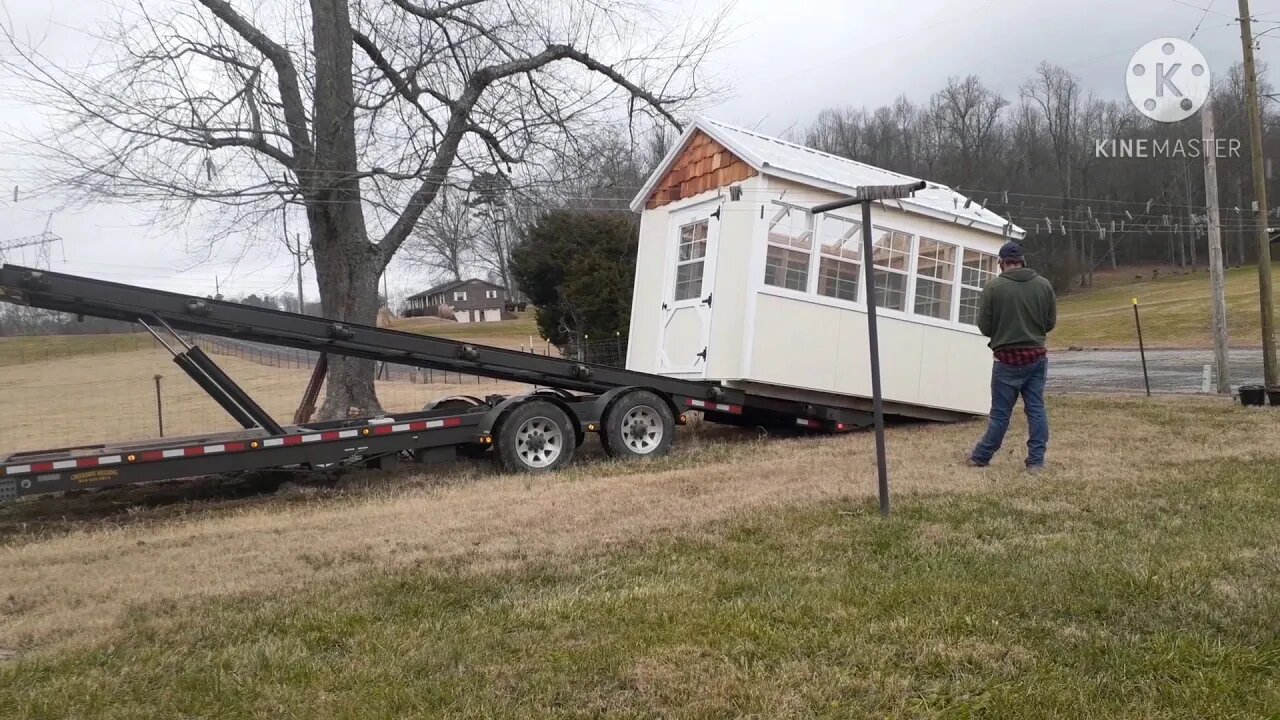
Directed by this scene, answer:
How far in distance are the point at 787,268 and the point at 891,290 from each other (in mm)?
1486

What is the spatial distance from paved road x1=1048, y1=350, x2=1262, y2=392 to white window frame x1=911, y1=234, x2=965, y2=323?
298 inches

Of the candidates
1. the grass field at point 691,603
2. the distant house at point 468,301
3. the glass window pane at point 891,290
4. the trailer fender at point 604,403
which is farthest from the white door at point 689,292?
the distant house at point 468,301

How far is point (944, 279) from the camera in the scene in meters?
10.5

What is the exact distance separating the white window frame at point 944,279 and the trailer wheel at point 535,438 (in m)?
4.48

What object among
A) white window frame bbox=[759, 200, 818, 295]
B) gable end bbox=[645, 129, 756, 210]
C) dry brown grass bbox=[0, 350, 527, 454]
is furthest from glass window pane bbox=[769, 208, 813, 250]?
dry brown grass bbox=[0, 350, 527, 454]

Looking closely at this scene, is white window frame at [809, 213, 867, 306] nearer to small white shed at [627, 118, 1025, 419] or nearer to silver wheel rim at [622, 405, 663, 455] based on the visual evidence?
small white shed at [627, 118, 1025, 419]

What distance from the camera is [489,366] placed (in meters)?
8.52

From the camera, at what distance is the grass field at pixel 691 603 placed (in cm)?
301

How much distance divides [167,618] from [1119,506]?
5.36m

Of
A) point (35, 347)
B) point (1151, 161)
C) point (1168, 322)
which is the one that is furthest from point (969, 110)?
point (35, 347)

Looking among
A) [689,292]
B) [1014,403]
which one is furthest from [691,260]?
[1014,403]

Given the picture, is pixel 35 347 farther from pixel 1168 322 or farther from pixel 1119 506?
pixel 1168 322

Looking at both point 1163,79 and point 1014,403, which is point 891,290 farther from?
point 1163,79

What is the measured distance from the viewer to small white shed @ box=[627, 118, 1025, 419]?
9.23 m
